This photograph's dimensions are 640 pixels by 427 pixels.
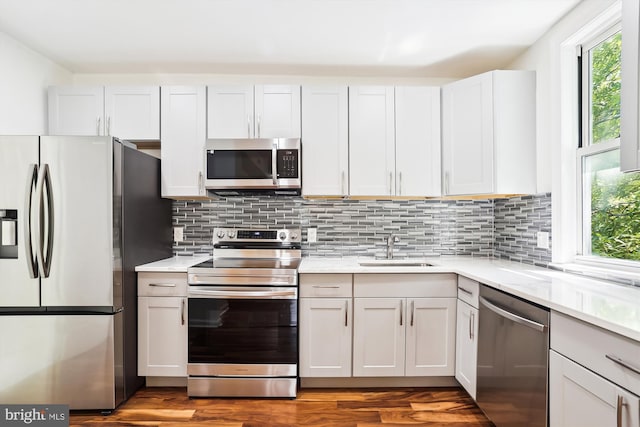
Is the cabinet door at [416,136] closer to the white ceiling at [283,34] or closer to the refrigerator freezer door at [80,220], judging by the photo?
the white ceiling at [283,34]

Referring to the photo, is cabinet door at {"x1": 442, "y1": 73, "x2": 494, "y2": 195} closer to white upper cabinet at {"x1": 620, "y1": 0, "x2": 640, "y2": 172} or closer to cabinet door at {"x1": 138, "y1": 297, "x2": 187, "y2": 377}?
white upper cabinet at {"x1": 620, "y1": 0, "x2": 640, "y2": 172}

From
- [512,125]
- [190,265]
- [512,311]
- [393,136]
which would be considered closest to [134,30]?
[190,265]

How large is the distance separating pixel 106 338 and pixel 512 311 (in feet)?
7.47

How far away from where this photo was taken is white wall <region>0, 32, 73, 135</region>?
2348mm

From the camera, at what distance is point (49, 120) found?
2.71 meters

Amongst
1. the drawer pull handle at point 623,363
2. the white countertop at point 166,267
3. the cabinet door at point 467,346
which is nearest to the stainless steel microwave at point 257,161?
the white countertop at point 166,267

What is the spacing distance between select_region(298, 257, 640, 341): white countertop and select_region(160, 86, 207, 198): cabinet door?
1.18 m

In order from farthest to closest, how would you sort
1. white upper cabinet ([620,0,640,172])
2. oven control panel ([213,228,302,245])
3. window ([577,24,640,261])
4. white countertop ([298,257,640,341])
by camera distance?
oven control panel ([213,228,302,245])
window ([577,24,640,261])
white upper cabinet ([620,0,640,172])
white countertop ([298,257,640,341])

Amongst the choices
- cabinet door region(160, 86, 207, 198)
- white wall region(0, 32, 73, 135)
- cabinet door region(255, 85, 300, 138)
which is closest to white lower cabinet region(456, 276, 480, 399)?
cabinet door region(255, 85, 300, 138)

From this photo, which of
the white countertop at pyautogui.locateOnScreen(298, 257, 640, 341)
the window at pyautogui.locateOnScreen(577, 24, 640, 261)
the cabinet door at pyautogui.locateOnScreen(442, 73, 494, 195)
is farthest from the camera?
the cabinet door at pyautogui.locateOnScreen(442, 73, 494, 195)

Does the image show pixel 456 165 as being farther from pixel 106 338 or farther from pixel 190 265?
pixel 106 338

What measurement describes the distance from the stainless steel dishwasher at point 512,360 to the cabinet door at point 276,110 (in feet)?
5.77

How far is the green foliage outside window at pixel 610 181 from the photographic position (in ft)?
5.96

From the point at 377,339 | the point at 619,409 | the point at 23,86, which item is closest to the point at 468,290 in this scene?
the point at 377,339
